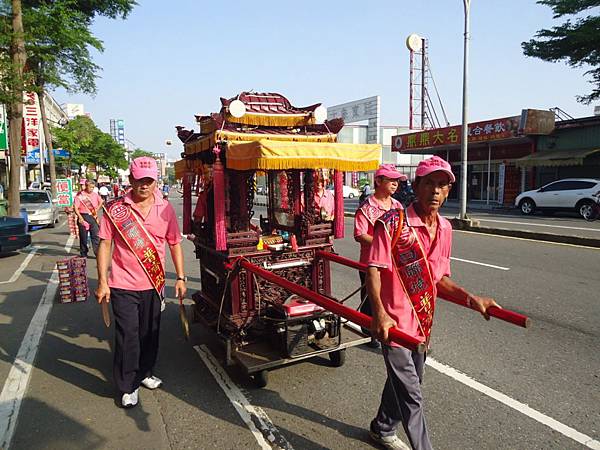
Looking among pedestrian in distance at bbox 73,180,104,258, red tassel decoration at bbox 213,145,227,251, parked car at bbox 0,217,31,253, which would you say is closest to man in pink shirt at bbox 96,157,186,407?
red tassel decoration at bbox 213,145,227,251

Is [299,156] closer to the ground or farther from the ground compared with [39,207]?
farther from the ground

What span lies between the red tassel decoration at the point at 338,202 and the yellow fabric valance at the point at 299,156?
604 mm

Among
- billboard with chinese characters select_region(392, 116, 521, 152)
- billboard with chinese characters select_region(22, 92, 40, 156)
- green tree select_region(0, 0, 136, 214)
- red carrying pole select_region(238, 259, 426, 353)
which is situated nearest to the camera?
red carrying pole select_region(238, 259, 426, 353)

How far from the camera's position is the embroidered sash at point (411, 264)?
2.46 m

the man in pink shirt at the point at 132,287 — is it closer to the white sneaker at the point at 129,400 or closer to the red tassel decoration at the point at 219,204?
the white sneaker at the point at 129,400

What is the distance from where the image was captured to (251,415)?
3402mm

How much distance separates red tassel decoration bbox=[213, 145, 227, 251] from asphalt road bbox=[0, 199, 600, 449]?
1201 millimetres

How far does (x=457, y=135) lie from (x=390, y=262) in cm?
2484

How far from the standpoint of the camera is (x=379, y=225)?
2.46 metres

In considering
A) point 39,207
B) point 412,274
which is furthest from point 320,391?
point 39,207

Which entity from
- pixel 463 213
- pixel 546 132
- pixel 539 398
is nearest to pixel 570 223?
pixel 463 213

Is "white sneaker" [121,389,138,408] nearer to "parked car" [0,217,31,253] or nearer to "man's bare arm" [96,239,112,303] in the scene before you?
"man's bare arm" [96,239,112,303]

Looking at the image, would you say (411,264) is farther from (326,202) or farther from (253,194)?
(253,194)

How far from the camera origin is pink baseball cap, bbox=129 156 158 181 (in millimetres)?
3580
